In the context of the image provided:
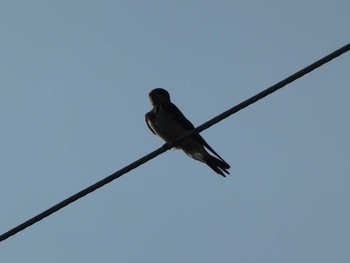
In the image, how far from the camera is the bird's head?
33.8 feet

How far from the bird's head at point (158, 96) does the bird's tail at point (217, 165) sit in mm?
1247

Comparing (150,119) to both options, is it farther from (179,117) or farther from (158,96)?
(158,96)

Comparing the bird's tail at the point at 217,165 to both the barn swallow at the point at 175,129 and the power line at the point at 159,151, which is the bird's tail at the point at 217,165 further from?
the power line at the point at 159,151

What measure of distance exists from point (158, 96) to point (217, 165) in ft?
5.06

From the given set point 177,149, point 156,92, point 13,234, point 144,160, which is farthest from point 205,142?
A: point 13,234

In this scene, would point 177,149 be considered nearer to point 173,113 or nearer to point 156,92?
point 173,113

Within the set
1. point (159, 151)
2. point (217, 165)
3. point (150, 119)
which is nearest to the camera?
point (159, 151)

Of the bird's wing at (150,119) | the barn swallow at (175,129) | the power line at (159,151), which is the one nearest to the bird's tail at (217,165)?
the barn swallow at (175,129)

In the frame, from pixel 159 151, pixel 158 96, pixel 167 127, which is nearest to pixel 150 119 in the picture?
pixel 167 127

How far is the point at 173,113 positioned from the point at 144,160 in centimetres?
359

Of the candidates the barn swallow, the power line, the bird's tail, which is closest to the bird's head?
the barn swallow

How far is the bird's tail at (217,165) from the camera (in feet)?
29.1

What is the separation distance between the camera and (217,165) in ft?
29.9

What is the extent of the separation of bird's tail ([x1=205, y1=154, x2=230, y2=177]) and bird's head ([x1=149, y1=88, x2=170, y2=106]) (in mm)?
1247
